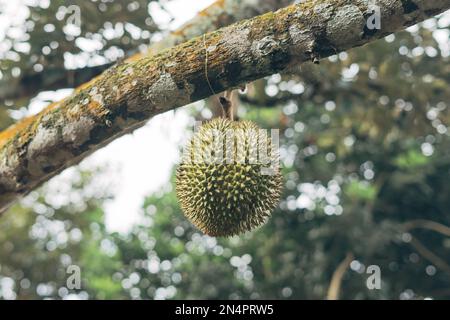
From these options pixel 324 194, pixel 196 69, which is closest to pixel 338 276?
pixel 324 194

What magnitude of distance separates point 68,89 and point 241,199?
6.06 ft

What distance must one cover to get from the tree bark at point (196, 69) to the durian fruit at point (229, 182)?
0.28 m

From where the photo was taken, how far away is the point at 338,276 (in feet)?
14.8

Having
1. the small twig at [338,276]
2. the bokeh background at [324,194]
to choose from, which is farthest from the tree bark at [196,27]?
the small twig at [338,276]

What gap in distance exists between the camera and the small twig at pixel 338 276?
13.9ft

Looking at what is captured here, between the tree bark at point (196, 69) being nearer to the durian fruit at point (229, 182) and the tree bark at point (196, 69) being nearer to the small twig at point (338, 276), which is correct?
A: the durian fruit at point (229, 182)

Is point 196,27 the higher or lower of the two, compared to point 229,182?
higher

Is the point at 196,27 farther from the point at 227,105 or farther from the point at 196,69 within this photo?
the point at 196,69

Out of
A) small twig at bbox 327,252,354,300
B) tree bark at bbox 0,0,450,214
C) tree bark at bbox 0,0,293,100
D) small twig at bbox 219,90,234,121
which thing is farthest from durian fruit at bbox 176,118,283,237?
small twig at bbox 327,252,354,300

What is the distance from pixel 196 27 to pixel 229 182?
1183 mm

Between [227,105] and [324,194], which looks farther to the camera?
[324,194]

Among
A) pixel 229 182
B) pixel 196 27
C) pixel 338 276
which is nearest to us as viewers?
pixel 229 182

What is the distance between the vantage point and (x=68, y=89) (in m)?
3.54
